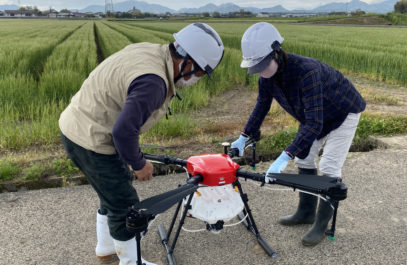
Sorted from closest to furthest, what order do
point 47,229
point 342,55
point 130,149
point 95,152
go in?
point 130,149 < point 95,152 < point 47,229 < point 342,55

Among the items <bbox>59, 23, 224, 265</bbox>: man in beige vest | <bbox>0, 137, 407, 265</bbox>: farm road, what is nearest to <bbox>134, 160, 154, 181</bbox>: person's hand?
<bbox>59, 23, 224, 265</bbox>: man in beige vest

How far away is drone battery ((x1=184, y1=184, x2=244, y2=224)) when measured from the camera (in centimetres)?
197

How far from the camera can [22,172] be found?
3523 millimetres

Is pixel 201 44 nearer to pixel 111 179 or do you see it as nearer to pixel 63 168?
pixel 111 179

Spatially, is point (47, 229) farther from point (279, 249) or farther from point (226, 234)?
point (279, 249)

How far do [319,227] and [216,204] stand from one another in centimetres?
114

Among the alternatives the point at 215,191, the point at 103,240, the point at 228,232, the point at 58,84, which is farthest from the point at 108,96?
the point at 58,84

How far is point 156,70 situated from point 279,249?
1.75 meters

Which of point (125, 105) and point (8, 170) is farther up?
point (125, 105)

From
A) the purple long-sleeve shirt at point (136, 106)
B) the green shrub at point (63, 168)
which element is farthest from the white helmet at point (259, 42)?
the green shrub at point (63, 168)

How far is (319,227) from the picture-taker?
2.70 meters

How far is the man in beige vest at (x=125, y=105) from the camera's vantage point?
1644mm

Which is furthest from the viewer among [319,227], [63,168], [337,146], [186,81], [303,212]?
[63,168]

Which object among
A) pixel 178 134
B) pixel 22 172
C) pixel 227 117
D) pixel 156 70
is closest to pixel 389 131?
pixel 227 117
